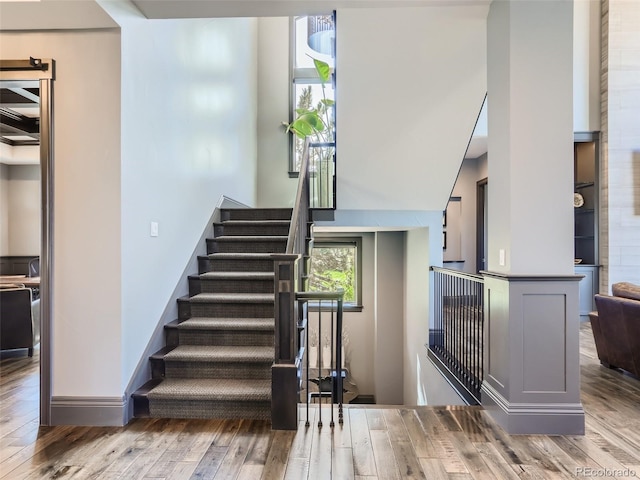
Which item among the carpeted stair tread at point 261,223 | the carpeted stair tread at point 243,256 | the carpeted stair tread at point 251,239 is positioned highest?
the carpeted stair tread at point 261,223

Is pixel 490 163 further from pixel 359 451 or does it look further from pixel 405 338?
pixel 405 338

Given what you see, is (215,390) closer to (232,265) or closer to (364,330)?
(232,265)

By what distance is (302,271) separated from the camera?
3.70 meters

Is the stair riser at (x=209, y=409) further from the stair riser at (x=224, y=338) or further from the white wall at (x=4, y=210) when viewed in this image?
the white wall at (x=4, y=210)

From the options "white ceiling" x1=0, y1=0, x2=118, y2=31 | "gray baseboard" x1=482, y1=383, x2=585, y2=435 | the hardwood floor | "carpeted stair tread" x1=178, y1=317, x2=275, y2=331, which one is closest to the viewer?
the hardwood floor

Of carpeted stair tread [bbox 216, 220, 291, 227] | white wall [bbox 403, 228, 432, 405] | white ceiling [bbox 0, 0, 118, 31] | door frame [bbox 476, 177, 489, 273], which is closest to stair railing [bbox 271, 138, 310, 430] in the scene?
white ceiling [bbox 0, 0, 118, 31]

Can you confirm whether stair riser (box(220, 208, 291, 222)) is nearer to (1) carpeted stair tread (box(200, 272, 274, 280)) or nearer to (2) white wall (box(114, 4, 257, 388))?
(2) white wall (box(114, 4, 257, 388))

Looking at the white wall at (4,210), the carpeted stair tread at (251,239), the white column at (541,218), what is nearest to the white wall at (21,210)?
the white wall at (4,210)

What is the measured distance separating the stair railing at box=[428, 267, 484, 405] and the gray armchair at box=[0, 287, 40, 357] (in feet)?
14.7

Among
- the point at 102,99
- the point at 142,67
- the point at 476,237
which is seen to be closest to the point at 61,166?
the point at 102,99

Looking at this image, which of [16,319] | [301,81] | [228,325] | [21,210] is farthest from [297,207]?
[21,210]

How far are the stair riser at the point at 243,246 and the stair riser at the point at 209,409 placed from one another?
187 cm

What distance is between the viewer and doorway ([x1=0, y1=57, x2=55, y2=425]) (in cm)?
246

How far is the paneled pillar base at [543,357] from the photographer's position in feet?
8.00
